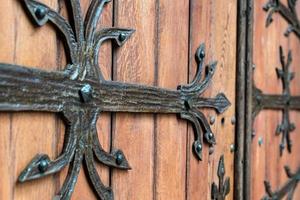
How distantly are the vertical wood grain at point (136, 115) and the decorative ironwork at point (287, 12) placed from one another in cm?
57

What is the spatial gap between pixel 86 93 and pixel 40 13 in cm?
13

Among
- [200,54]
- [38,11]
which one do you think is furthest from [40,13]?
[200,54]

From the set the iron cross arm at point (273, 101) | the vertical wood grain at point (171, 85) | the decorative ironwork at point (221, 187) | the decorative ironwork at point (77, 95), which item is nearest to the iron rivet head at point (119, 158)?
the decorative ironwork at point (77, 95)

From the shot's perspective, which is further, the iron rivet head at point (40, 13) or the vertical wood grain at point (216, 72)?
the vertical wood grain at point (216, 72)

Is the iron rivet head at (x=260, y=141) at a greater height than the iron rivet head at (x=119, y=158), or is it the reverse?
the iron rivet head at (x=260, y=141)

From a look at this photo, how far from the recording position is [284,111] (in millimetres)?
1466

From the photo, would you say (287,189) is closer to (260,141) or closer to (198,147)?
(260,141)

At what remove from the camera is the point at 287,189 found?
1.52m

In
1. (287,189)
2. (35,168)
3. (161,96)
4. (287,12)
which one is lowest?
(287,189)

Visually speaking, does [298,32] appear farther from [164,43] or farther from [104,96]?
Result: [104,96]

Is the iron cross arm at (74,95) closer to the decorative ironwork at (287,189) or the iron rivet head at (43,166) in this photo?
the iron rivet head at (43,166)

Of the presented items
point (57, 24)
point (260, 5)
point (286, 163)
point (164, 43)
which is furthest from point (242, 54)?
point (57, 24)

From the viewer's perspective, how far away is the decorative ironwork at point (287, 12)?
1346 mm

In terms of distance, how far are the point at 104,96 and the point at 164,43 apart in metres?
0.20
